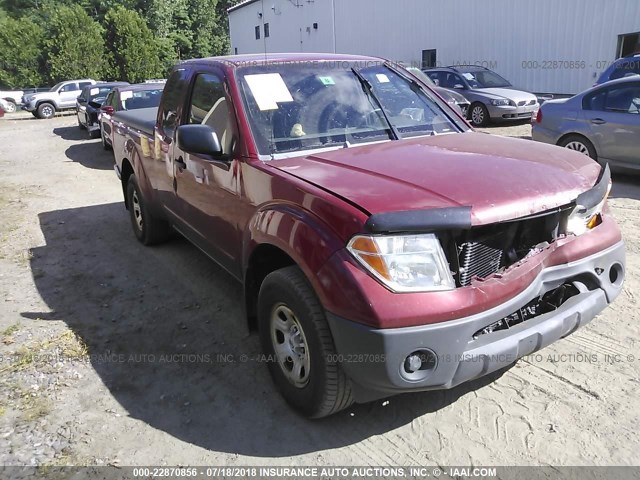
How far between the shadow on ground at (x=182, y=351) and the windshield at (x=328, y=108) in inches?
59.0

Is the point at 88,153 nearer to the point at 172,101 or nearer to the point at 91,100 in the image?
the point at 91,100

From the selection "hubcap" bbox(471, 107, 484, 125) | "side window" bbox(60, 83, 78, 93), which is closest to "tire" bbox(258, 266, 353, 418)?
"hubcap" bbox(471, 107, 484, 125)

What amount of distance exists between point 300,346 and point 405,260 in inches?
32.2

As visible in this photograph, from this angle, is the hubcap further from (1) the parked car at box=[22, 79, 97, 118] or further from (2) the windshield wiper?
(1) the parked car at box=[22, 79, 97, 118]

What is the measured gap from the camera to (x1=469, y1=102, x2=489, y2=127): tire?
13.5 m

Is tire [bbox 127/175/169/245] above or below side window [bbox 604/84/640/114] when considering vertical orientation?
below

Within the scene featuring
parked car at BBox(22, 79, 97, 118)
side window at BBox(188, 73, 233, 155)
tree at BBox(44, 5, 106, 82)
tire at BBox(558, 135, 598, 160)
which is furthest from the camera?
tree at BBox(44, 5, 106, 82)

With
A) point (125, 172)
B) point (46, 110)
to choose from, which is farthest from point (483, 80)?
point (46, 110)

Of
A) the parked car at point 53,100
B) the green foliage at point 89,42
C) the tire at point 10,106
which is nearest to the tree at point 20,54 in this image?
the green foliage at point 89,42

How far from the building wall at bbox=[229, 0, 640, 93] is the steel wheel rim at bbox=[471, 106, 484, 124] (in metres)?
5.25

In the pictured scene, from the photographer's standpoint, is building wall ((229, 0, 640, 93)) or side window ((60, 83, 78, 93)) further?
side window ((60, 83, 78, 93))

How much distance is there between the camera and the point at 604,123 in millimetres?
7496

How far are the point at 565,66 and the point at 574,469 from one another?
17.2m

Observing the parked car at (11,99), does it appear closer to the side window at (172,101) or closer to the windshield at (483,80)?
the windshield at (483,80)
